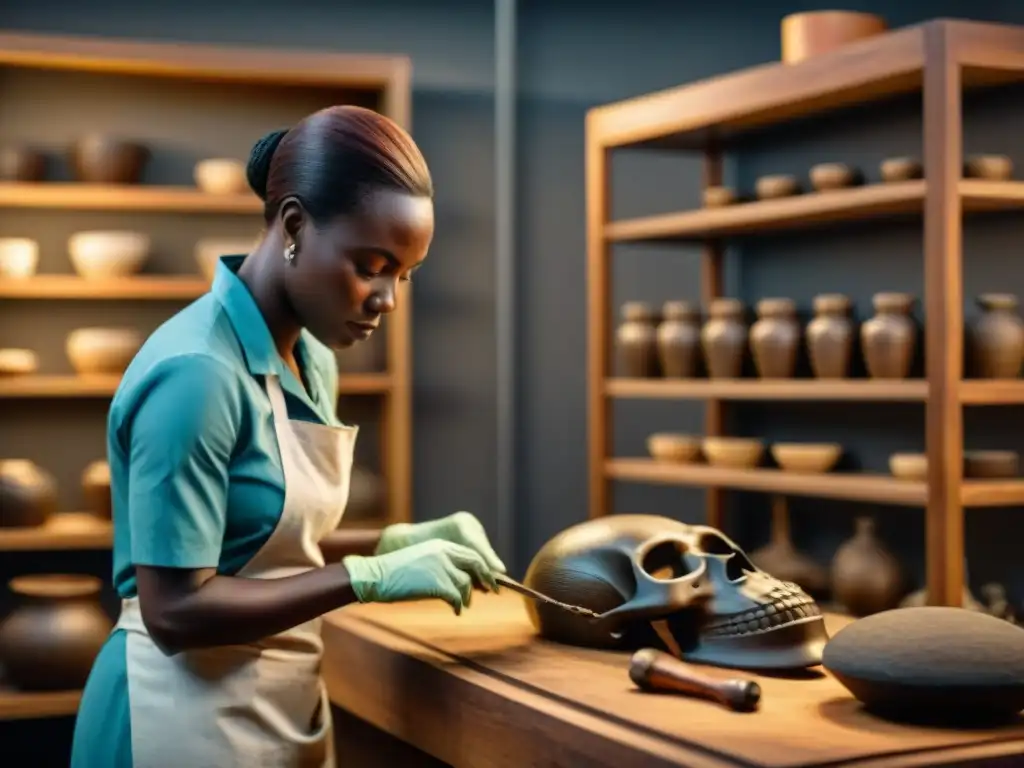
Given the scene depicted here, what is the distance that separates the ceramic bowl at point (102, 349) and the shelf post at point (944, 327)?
2.30 m

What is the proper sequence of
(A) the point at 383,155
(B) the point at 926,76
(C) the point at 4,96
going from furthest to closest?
(C) the point at 4,96
(B) the point at 926,76
(A) the point at 383,155

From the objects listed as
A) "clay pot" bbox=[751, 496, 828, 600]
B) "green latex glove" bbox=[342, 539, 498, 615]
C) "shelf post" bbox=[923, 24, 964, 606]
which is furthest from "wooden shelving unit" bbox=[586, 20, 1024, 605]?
"green latex glove" bbox=[342, 539, 498, 615]

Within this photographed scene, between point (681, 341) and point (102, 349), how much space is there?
1.71 meters

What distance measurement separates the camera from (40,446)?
4.71 metres

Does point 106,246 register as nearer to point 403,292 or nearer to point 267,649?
point 403,292

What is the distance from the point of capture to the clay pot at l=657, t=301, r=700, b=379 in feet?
14.3

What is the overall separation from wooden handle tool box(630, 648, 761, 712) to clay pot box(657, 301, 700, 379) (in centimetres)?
248

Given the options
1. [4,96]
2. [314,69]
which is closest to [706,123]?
[314,69]

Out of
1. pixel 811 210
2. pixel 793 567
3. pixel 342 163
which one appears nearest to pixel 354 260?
pixel 342 163

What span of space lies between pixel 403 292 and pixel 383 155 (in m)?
2.52

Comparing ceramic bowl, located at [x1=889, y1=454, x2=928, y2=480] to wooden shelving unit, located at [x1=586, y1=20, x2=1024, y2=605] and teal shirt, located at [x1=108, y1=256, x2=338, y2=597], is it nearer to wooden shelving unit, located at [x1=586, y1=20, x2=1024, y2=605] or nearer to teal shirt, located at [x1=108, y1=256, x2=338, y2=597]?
wooden shelving unit, located at [x1=586, y1=20, x2=1024, y2=605]

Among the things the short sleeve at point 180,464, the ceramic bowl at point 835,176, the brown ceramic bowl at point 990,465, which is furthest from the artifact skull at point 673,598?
the ceramic bowl at point 835,176

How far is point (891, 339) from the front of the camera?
3709 mm

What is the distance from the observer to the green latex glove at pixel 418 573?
192 cm
